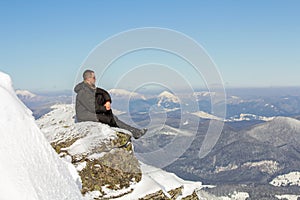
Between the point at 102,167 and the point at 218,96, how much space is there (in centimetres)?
782

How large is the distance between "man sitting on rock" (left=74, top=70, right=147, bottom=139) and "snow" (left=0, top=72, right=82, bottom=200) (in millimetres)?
12919

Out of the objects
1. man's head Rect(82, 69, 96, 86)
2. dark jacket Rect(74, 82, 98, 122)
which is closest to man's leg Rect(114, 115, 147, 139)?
dark jacket Rect(74, 82, 98, 122)

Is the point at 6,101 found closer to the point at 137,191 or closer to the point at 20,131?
the point at 20,131

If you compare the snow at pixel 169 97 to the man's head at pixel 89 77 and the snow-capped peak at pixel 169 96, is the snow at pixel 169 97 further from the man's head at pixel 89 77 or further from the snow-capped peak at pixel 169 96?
the man's head at pixel 89 77

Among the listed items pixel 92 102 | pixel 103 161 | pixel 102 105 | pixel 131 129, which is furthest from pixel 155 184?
pixel 92 102

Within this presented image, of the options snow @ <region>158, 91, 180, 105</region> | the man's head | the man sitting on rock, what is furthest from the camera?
snow @ <region>158, 91, 180, 105</region>

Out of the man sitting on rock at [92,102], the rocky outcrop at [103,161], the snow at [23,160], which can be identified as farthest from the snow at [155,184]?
the snow at [23,160]

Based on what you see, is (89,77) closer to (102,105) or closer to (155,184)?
(102,105)

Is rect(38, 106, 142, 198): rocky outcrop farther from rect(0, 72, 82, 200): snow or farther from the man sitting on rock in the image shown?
rect(0, 72, 82, 200): snow

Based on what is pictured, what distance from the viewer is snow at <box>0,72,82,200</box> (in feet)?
11.1

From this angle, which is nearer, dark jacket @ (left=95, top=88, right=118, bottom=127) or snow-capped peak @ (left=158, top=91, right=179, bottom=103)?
dark jacket @ (left=95, top=88, right=118, bottom=127)

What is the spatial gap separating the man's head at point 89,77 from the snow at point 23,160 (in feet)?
41.0

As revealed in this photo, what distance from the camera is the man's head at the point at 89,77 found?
54.7ft

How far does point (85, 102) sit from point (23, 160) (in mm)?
13831
